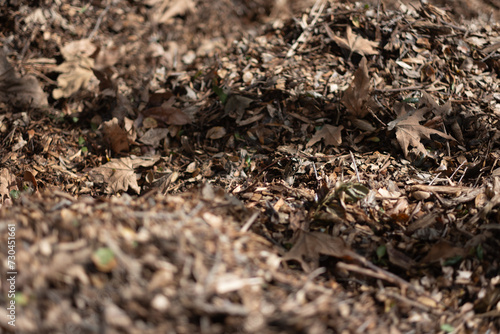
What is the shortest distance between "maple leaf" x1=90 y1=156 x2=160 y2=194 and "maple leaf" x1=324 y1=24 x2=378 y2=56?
1.59 meters

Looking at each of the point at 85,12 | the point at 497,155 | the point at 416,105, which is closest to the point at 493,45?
the point at 416,105

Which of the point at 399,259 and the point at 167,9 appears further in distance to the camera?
the point at 167,9

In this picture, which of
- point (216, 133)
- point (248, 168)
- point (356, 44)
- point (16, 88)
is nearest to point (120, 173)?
point (216, 133)

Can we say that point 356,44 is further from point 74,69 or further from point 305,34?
point 74,69

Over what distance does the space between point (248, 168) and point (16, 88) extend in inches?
69.1

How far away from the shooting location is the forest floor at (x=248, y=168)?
1.04 meters

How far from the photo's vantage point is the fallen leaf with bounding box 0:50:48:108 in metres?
2.52

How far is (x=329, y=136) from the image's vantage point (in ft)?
7.14

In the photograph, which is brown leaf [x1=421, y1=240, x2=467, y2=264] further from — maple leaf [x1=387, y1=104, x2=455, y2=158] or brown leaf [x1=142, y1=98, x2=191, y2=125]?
brown leaf [x1=142, y1=98, x2=191, y2=125]

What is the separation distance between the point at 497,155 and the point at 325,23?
161 cm

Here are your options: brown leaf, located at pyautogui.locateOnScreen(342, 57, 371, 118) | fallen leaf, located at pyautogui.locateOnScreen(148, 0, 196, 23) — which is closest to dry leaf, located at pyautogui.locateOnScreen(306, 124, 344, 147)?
brown leaf, located at pyautogui.locateOnScreen(342, 57, 371, 118)

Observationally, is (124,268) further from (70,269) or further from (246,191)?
(246,191)

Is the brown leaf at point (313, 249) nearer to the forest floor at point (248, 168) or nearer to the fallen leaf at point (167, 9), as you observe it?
the forest floor at point (248, 168)

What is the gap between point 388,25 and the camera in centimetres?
276
